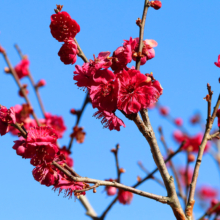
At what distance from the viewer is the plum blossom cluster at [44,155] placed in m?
1.78

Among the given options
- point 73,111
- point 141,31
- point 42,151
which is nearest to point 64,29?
point 141,31

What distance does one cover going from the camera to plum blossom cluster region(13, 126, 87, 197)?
1.78m

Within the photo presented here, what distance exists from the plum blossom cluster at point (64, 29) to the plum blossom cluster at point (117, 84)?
0.16 m

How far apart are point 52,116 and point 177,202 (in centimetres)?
299

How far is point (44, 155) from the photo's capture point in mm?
1769

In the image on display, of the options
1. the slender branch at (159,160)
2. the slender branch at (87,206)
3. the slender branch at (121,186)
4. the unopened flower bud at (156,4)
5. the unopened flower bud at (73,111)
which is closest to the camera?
the slender branch at (121,186)

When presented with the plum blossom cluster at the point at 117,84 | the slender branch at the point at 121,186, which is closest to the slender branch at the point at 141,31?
the plum blossom cluster at the point at 117,84

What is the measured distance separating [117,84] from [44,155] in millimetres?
654

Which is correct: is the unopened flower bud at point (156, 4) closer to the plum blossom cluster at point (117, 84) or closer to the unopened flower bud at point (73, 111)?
the plum blossom cluster at point (117, 84)

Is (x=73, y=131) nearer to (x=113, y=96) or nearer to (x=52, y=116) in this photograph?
(x=52, y=116)

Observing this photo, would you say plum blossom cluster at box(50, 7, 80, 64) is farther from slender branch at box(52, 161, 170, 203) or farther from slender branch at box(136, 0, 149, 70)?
slender branch at box(52, 161, 170, 203)

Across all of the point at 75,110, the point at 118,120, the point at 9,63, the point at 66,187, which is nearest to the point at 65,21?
the point at 118,120

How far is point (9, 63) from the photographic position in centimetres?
388

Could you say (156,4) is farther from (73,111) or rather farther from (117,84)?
(73,111)
